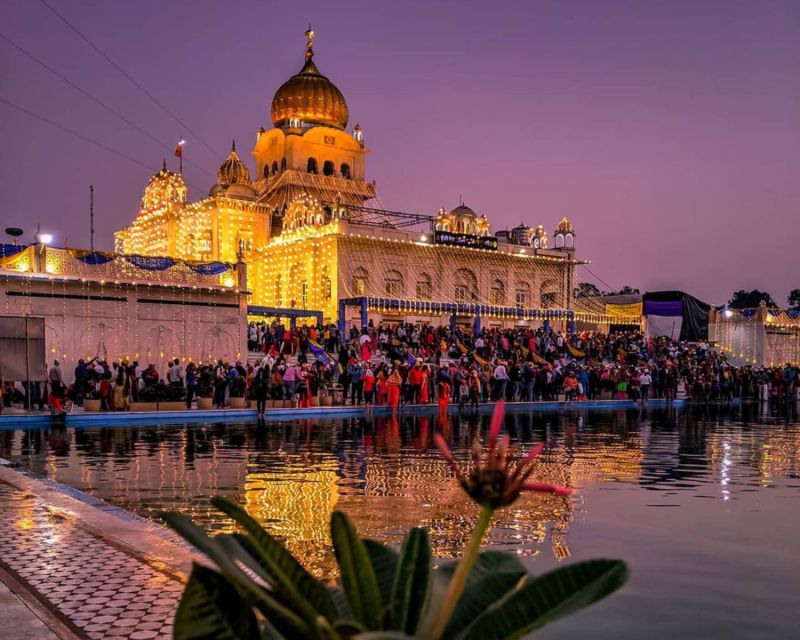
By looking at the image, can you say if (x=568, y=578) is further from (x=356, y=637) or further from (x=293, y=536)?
(x=293, y=536)

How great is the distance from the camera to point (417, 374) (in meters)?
27.1

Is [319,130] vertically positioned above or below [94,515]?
above

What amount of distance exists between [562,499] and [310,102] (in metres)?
52.8

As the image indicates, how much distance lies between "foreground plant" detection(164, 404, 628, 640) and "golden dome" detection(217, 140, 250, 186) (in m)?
54.4

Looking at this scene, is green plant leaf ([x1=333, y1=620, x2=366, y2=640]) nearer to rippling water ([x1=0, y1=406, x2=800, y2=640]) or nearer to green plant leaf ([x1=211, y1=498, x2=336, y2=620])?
green plant leaf ([x1=211, y1=498, x2=336, y2=620])

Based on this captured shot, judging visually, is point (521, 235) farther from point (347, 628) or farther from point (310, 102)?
point (347, 628)

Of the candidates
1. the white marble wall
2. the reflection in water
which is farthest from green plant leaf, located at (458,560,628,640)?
the white marble wall

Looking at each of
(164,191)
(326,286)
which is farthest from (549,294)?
(164,191)

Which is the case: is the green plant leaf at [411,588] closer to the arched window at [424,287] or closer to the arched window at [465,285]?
the arched window at [424,287]

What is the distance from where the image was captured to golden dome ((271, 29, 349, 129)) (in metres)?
59.0

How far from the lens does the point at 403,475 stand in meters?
11.7

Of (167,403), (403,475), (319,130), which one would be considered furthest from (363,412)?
(319,130)

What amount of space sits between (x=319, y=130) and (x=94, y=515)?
52301 mm

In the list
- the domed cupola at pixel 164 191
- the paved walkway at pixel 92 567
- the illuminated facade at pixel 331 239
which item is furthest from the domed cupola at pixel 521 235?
the paved walkway at pixel 92 567
